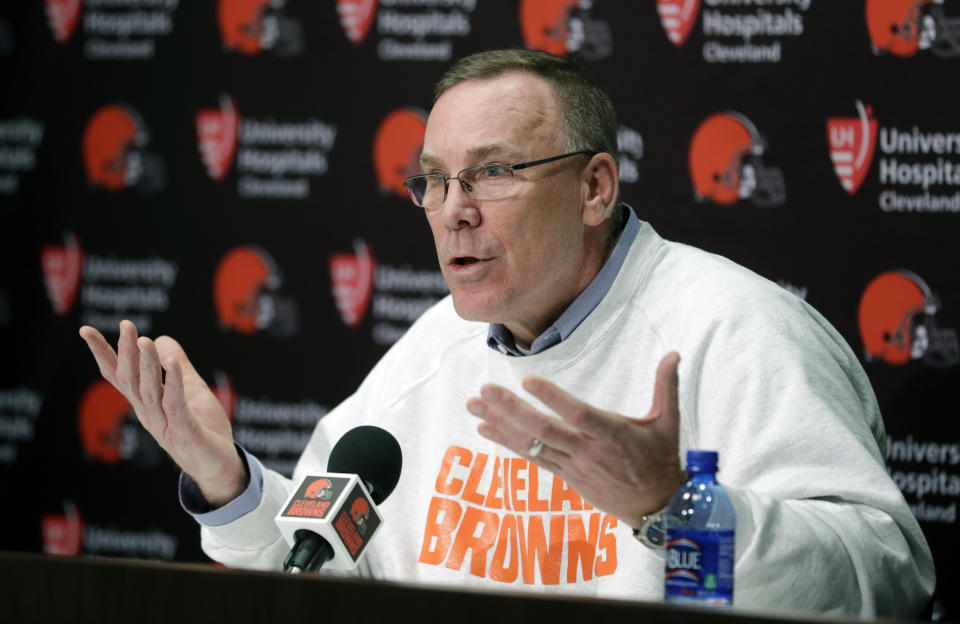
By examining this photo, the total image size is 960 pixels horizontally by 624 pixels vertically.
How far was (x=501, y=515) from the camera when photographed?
1.92 meters

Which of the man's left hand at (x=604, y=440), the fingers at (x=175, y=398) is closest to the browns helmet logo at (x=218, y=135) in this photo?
the fingers at (x=175, y=398)

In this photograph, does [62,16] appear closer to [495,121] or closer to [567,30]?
[567,30]

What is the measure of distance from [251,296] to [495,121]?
1573 millimetres

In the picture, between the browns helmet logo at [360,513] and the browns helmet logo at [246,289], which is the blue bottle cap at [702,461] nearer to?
the browns helmet logo at [360,513]

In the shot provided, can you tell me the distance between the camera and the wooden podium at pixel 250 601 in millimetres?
899

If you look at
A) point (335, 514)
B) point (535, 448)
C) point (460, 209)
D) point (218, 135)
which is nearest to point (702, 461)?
point (535, 448)

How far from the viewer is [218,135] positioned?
3445 millimetres

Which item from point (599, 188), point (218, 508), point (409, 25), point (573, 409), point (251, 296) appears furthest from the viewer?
point (251, 296)

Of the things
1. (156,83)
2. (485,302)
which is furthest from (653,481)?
(156,83)

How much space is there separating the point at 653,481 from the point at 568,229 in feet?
2.82

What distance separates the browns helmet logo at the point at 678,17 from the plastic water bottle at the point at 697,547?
1848 mm

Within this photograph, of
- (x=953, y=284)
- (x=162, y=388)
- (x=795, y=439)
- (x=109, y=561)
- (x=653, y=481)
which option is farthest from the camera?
(x=953, y=284)

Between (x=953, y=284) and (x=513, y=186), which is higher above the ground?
(x=513, y=186)

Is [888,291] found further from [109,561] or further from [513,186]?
[109,561]
